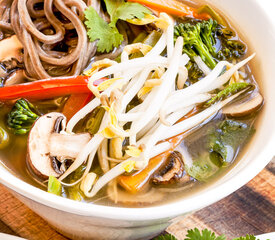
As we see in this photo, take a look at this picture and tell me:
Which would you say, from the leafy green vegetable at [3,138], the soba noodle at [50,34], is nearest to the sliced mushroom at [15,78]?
the soba noodle at [50,34]

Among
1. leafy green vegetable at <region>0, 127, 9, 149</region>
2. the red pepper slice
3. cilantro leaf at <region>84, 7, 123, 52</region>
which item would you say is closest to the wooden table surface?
leafy green vegetable at <region>0, 127, 9, 149</region>

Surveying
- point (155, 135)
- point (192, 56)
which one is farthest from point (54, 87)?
point (192, 56)

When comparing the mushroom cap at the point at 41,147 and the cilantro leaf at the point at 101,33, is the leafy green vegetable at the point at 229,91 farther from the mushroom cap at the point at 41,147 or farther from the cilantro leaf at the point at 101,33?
the mushroom cap at the point at 41,147

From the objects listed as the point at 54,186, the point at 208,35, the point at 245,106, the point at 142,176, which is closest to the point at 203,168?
the point at 142,176

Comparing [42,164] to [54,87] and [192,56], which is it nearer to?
[54,87]

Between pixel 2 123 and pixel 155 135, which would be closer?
pixel 155 135

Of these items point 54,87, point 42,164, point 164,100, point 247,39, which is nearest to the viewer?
point 42,164

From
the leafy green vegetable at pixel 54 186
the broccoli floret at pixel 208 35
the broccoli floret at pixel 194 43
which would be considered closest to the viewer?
the leafy green vegetable at pixel 54 186
